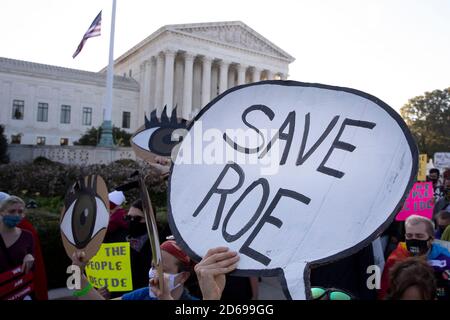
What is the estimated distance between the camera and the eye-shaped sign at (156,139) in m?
3.58

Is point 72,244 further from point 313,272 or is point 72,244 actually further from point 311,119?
point 313,272

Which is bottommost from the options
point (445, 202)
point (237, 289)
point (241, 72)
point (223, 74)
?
point (237, 289)

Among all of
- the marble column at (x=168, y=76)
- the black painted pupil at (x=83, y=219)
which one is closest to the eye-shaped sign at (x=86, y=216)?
the black painted pupil at (x=83, y=219)

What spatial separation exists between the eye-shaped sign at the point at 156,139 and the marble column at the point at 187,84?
4157 cm

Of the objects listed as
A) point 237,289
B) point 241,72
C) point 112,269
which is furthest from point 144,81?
point 237,289

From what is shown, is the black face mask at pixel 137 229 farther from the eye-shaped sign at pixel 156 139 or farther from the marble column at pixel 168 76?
the marble column at pixel 168 76

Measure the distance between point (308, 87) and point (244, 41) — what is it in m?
50.1

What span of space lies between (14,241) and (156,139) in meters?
1.41

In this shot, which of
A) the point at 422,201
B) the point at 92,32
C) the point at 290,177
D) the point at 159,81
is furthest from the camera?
the point at 159,81

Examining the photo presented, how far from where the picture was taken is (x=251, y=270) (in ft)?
4.36

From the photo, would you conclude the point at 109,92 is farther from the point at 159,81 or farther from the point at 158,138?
the point at 158,138

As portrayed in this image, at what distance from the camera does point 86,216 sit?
2.01 m

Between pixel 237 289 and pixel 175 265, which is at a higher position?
pixel 175 265

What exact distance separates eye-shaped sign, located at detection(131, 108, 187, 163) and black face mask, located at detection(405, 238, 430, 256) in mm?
1962
